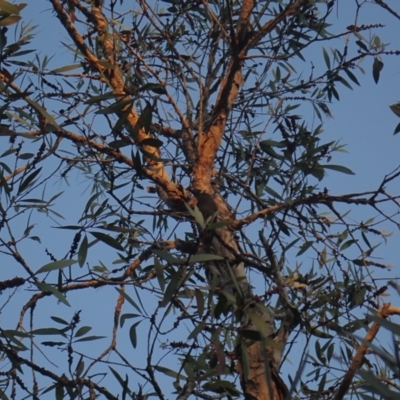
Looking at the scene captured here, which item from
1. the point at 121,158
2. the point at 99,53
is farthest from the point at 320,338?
the point at 99,53

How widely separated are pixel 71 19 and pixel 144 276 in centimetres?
76

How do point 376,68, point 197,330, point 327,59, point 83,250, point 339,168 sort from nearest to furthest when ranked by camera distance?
1. point 197,330
2. point 83,250
3. point 339,168
4. point 376,68
5. point 327,59

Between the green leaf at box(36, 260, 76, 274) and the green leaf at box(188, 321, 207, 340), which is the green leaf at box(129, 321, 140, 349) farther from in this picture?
the green leaf at box(36, 260, 76, 274)

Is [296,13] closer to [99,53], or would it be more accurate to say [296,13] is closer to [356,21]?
[356,21]

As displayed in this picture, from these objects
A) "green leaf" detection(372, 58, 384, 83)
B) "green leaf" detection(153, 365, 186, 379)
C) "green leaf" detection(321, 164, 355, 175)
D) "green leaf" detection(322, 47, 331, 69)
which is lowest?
"green leaf" detection(153, 365, 186, 379)

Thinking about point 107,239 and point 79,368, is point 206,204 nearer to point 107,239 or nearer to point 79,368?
point 107,239

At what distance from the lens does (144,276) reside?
6.05 feet

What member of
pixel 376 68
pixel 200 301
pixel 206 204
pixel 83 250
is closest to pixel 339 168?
pixel 376 68

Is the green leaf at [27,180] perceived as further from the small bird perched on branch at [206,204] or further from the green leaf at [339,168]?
the green leaf at [339,168]

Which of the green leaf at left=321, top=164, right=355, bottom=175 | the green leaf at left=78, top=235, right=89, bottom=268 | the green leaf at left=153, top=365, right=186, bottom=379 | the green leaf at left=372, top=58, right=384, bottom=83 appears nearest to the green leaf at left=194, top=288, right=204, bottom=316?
the green leaf at left=153, top=365, right=186, bottom=379

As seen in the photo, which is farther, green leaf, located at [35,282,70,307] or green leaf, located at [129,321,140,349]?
green leaf, located at [129,321,140,349]

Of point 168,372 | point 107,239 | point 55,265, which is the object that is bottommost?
point 168,372

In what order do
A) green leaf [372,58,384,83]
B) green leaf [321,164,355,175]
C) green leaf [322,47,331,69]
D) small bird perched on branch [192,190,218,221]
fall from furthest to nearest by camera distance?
green leaf [322,47,331,69], green leaf [372,58,384,83], green leaf [321,164,355,175], small bird perched on branch [192,190,218,221]

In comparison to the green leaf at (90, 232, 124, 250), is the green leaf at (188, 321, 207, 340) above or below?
below
